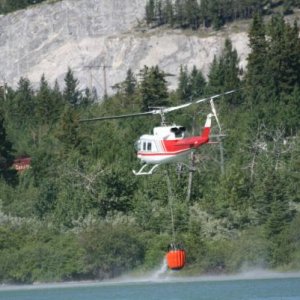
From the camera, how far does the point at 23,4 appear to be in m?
160

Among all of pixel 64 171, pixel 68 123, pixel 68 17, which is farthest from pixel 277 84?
pixel 68 17

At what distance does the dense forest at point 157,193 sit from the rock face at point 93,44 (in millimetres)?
24272

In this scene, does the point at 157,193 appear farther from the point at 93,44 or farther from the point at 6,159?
the point at 93,44

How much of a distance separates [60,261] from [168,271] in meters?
6.25

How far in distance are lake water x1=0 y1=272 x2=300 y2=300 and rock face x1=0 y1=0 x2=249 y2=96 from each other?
54654 millimetres

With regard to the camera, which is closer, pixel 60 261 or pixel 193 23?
pixel 60 261

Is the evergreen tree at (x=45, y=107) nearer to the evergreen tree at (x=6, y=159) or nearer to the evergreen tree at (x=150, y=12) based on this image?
the evergreen tree at (x=6, y=159)

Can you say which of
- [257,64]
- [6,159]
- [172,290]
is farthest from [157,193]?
[257,64]

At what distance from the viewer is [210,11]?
469ft

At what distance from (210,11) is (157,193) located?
59025 millimetres

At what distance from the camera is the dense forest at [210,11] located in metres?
143

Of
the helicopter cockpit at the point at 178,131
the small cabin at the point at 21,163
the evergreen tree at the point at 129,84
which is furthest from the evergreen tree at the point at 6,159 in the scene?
the helicopter cockpit at the point at 178,131

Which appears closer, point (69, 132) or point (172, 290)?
point (172, 290)

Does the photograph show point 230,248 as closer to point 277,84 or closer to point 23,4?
point 277,84
